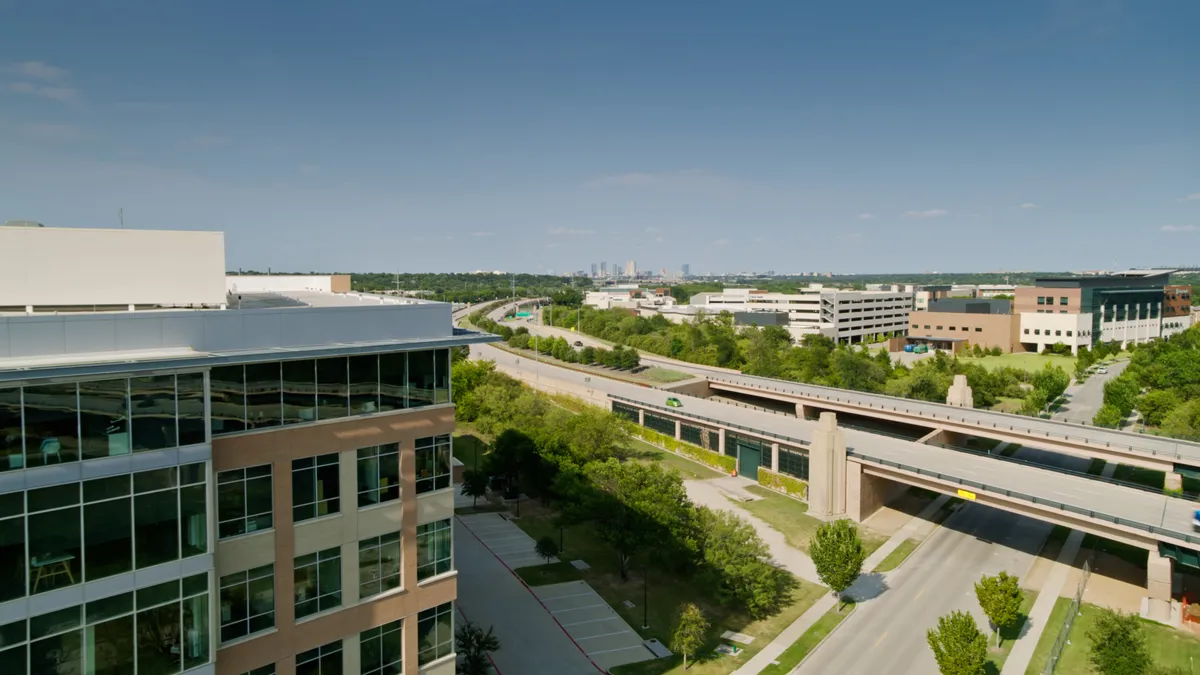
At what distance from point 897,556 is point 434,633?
109 ft

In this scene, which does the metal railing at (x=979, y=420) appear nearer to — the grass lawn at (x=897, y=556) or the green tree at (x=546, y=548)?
the grass lawn at (x=897, y=556)

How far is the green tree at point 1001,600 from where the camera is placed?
3300cm

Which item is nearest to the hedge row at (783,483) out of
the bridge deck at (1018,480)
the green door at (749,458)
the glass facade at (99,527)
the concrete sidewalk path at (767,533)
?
the green door at (749,458)

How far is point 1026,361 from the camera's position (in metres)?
127

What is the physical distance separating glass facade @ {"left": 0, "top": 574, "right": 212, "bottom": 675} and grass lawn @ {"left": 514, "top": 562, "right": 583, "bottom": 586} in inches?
982

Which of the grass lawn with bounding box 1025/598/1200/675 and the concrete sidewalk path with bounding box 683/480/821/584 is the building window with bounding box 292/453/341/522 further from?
the grass lawn with bounding box 1025/598/1200/675

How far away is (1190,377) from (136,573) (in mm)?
104650

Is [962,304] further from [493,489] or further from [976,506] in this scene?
[493,489]

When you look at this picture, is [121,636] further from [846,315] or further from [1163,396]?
[846,315]

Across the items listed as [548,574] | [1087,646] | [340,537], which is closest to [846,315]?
[1087,646]

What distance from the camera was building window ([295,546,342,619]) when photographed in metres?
19.9

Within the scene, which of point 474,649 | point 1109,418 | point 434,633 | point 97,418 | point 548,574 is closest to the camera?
point 97,418

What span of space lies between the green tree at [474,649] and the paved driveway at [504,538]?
1111 centimetres

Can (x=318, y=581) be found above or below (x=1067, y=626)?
above
